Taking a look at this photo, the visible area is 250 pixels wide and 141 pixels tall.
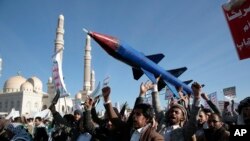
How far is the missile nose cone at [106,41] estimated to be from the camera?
11.1 metres

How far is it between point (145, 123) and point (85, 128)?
1.60 metres

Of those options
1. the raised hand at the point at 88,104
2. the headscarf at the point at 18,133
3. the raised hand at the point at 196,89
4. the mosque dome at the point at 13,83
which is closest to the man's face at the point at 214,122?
the raised hand at the point at 196,89

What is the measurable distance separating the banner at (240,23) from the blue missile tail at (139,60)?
21.9ft

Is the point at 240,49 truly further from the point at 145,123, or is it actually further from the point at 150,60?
the point at 150,60

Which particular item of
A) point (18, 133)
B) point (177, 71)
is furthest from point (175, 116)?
point (177, 71)

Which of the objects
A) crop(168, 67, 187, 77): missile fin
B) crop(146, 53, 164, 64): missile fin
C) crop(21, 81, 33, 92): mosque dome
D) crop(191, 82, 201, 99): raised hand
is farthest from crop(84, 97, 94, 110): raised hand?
crop(21, 81, 33, 92): mosque dome

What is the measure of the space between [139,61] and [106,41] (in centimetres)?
165

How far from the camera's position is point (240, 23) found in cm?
471

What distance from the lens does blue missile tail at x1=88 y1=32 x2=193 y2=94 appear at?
442 inches

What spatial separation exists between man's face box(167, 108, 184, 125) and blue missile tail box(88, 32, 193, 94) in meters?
7.36

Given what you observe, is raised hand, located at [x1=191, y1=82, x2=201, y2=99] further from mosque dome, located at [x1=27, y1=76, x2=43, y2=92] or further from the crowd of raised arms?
mosque dome, located at [x1=27, y1=76, x2=43, y2=92]

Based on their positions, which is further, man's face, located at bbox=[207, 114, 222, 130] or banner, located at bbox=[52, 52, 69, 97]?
banner, located at bbox=[52, 52, 69, 97]

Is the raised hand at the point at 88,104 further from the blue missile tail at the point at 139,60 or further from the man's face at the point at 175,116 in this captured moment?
the blue missile tail at the point at 139,60

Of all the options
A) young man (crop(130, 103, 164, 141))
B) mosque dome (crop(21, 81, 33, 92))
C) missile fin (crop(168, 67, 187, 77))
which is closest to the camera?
young man (crop(130, 103, 164, 141))
